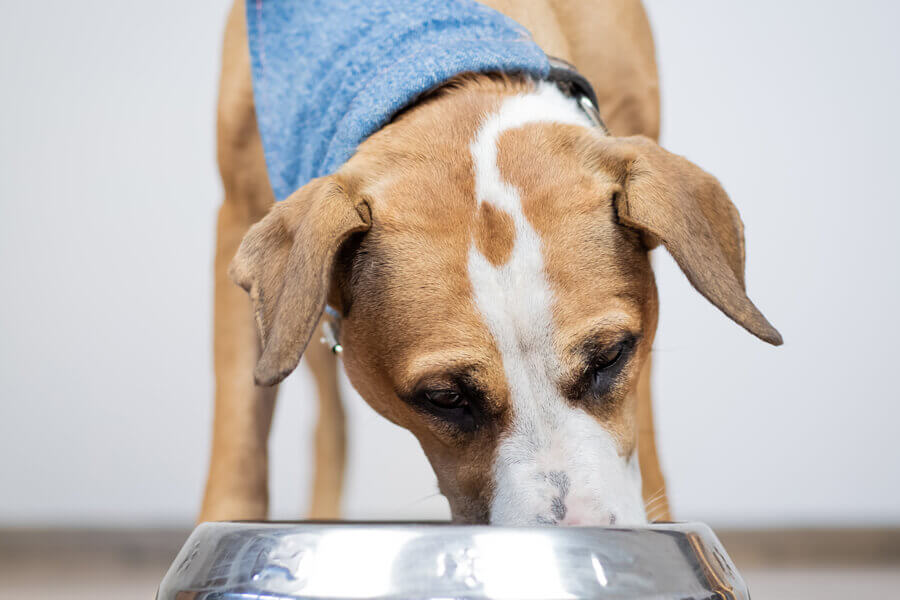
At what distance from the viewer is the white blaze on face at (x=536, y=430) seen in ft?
4.98

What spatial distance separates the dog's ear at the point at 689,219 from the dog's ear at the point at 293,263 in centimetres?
49


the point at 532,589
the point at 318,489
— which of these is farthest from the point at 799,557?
the point at 532,589

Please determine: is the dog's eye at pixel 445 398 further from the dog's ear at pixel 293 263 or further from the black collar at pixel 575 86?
the black collar at pixel 575 86

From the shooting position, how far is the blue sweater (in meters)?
2.01

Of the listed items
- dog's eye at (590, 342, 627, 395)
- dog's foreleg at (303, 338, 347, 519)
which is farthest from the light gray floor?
dog's eye at (590, 342, 627, 395)

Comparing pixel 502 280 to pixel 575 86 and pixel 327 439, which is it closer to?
pixel 575 86

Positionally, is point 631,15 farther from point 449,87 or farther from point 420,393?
point 420,393

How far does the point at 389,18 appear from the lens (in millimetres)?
2174

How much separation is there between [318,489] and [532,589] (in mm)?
2244

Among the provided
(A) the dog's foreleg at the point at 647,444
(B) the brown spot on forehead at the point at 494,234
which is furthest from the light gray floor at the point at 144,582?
(B) the brown spot on forehead at the point at 494,234

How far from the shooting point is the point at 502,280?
158cm

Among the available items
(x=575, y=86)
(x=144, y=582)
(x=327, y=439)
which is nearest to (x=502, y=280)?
(x=575, y=86)

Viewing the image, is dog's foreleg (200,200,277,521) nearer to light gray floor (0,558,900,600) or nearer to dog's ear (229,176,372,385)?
dog's ear (229,176,372,385)

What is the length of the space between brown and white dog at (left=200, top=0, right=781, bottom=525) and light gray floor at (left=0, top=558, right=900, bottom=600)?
5.16 ft
